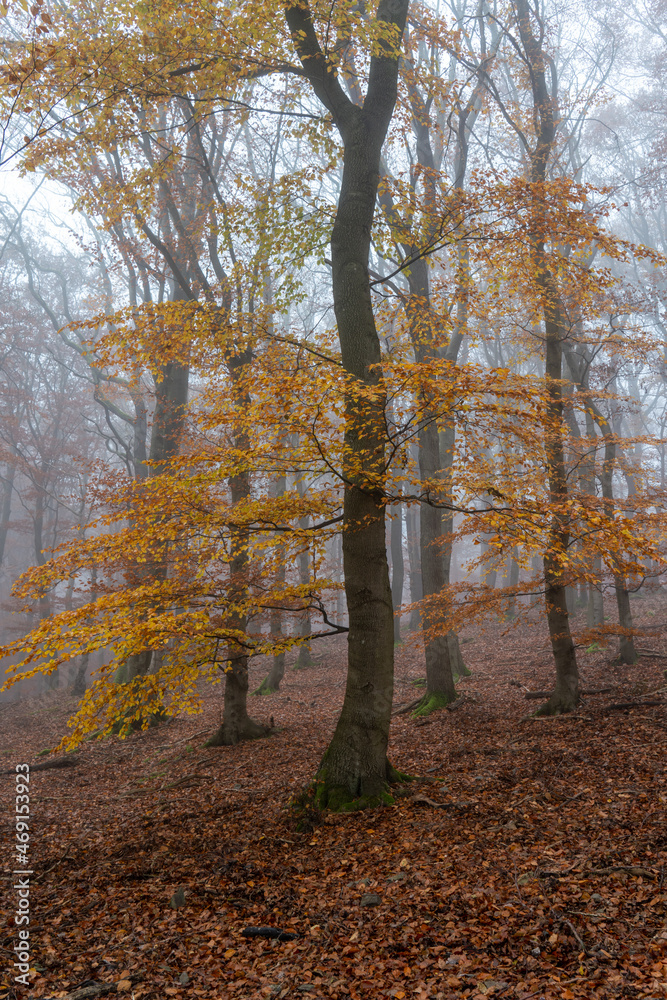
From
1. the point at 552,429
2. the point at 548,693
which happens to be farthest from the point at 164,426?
the point at 548,693

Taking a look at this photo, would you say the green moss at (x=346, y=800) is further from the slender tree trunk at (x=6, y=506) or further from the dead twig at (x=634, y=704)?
the slender tree trunk at (x=6, y=506)

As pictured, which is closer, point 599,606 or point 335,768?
point 335,768

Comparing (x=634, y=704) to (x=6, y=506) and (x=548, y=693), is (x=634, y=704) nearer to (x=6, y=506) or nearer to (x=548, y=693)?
(x=548, y=693)

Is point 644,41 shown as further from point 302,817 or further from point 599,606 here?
point 302,817

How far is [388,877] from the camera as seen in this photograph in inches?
177

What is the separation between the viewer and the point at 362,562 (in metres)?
6.10

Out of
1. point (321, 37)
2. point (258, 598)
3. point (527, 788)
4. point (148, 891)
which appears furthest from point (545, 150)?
point (148, 891)

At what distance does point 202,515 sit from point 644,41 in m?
25.3

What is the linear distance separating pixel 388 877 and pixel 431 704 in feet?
20.5

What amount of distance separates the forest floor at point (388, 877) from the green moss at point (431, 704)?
171cm

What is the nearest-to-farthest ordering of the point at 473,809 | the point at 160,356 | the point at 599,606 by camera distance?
the point at 473,809 < the point at 160,356 < the point at 599,606

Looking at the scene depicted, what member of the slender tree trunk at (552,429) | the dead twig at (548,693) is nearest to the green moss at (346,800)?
the slender tree trunk at (552,429)

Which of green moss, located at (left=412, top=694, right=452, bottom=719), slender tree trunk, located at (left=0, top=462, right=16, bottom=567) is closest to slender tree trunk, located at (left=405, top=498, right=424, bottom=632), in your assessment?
green moss, located at (left=412, top=694, right=452, bottom=719)

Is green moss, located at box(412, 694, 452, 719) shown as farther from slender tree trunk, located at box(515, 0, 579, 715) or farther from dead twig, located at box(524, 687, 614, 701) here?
slender tree trunk, located at box(515, 0, 579, 715)
